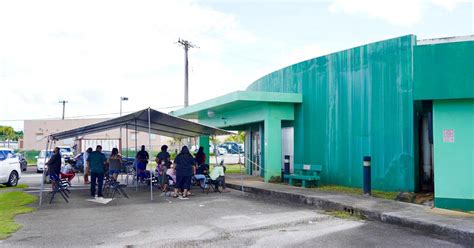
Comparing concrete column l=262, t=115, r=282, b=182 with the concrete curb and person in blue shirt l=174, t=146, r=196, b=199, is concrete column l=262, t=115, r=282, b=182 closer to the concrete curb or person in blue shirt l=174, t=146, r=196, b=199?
the concrete curb

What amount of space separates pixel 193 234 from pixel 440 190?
571 centimetres

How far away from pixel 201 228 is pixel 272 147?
812cm

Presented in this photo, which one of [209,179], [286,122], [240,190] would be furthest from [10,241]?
[286,122]

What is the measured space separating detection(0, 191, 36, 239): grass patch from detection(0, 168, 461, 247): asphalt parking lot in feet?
0.70

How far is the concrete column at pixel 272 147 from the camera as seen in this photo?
53.6 ft

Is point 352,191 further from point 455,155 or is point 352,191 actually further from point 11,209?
point 11,209

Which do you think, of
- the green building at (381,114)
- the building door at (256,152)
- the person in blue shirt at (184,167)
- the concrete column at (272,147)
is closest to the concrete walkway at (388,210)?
the green building at (381,114)

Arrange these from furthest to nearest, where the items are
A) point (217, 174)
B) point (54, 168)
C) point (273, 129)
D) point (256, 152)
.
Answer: point (256, 152) → point (273, 129) → point (217, 174) → point (54, 168)

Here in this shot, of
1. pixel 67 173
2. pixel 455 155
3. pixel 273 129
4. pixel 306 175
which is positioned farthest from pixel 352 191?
pixel 67 173

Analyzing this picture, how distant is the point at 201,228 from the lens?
863cm

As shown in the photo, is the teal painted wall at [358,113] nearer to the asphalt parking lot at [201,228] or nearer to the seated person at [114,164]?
the asphalt parking lot at [201,228]

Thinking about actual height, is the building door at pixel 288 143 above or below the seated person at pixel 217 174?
above

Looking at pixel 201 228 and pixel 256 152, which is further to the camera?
pixel 256 152

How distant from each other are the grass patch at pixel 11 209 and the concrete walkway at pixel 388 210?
265 inches
